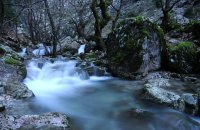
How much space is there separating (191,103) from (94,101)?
2911mm

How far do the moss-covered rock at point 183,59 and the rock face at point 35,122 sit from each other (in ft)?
20.9

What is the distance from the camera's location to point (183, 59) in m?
11.2

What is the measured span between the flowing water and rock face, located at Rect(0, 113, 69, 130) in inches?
16.3

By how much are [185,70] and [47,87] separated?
5655 millimetres

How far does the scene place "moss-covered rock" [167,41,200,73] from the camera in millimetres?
11117

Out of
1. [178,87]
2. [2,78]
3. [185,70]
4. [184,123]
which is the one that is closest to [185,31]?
[185,70]

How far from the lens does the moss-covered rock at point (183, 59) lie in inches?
438

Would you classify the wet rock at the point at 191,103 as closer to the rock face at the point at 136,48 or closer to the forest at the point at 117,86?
the forest at the point at 117,86

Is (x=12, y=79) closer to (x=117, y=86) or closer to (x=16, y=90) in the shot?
(x=16, y=90)

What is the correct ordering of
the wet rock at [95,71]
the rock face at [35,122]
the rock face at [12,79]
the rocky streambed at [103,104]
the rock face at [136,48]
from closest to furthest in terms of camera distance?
the rock face at [35,122] → the rocky streambed at [103,104] → the rock face at [12,79] → the rock face at [136,48] → the wet rock at [95,71]

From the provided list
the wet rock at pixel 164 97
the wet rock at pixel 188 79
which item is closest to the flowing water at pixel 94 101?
the wet rock at pixel 164 97

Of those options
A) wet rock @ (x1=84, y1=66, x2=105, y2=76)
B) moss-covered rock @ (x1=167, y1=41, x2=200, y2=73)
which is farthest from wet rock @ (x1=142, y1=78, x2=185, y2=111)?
wet rock @ (x1=84, y1=66, x2=105, y2=76)

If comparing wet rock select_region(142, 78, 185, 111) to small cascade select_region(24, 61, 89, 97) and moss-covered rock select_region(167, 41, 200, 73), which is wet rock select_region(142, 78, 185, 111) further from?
moss-covered rock select_region(167, 41, 200, 73)

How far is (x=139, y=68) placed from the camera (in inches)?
436
